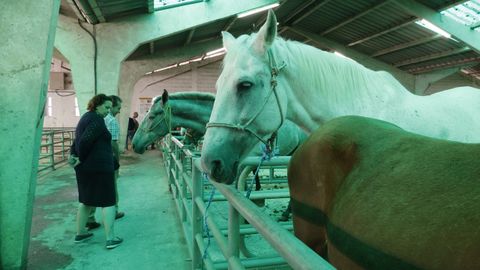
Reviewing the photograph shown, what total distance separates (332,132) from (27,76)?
8.68ft

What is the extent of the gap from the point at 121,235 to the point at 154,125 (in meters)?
1.82

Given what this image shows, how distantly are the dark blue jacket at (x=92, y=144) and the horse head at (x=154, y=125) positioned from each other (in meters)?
1.52

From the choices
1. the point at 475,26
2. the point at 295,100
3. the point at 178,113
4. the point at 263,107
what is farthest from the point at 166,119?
the point at 475,26

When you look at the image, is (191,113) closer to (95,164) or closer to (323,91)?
(95,164)

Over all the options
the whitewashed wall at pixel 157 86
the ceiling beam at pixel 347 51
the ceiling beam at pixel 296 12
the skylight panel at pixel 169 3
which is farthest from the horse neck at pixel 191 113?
the whitewashed wall at pixel 157 86

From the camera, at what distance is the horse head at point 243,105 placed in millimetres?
1657

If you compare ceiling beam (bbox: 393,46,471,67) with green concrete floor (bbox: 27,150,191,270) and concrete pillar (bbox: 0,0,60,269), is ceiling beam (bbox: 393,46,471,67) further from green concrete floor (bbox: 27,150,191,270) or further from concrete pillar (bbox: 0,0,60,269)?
concrete pillar (bbox: 0,0,60,269)

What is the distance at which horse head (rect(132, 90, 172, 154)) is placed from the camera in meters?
5.00

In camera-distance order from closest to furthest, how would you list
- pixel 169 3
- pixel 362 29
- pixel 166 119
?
pixel 166 119 → pixel 169 3 → pixel 362 29

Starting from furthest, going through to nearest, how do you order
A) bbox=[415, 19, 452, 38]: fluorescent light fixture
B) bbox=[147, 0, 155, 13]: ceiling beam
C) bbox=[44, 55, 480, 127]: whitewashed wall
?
bbox=[44, 55, 480, 127]: whitewashed wall
bbox=[415, 19, 452, 38]: fluorescent light fixture
bbox=[147, 0, 155, 13]: ceiling beam

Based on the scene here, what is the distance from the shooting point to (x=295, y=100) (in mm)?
2098

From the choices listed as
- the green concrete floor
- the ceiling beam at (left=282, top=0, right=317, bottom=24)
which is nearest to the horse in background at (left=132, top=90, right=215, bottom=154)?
the green concrete floor

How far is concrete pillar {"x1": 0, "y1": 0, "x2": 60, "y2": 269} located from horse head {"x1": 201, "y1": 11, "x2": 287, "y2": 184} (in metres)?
1.88

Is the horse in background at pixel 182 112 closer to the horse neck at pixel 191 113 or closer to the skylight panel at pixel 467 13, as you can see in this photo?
the horse neck at pixel 191 113
